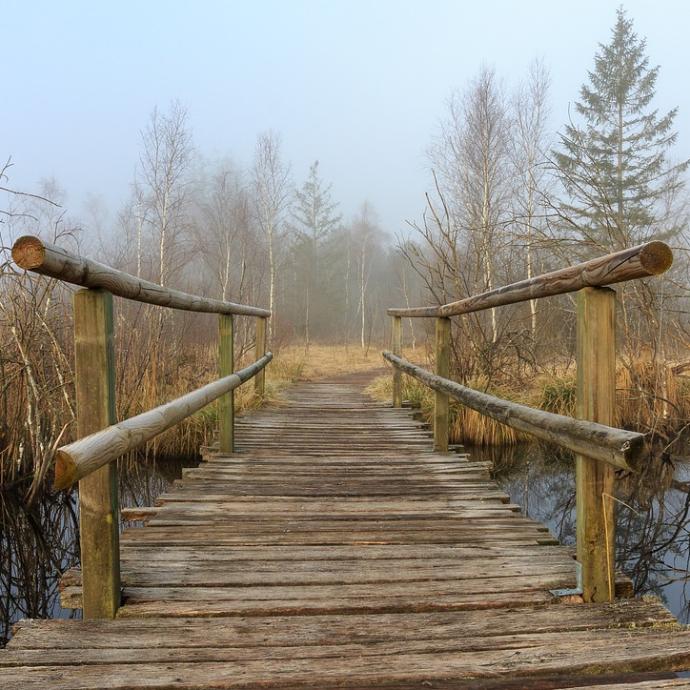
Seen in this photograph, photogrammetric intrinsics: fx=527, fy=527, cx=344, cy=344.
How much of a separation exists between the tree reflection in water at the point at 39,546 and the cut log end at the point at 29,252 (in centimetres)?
284

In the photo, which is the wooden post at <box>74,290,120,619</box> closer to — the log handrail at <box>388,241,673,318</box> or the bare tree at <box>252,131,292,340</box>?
the log handrail at <box>388,241,673,318</box>

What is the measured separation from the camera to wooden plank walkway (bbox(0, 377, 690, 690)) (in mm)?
1496

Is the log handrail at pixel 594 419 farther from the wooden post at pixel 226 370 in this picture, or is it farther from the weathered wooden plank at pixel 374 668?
the wooden post at pixel 226 370

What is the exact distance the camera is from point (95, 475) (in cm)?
177

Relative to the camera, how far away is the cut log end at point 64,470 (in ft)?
4.60

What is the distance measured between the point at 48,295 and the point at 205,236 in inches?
1014

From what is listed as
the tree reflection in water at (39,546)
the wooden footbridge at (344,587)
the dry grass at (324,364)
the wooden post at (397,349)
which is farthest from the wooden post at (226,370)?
the dry grass at (324,364)

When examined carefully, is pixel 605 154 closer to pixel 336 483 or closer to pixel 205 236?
pixel 205 236

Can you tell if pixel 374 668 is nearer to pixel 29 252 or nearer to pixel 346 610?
pixel 346 610

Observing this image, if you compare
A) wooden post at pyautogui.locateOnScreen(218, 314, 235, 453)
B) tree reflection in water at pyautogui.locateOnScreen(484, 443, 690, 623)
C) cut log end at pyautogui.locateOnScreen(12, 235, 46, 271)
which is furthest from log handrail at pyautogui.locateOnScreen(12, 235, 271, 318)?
tree reflection in water at pyautogui.locateOnScreen(484, 443, 690, 623)

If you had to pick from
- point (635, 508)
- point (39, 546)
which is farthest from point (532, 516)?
point (39, 546)

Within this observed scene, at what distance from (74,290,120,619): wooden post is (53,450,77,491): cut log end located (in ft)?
1.16

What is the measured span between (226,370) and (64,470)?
9.05ft

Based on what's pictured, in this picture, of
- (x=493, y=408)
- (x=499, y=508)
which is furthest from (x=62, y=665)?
(x=499, y=508)
